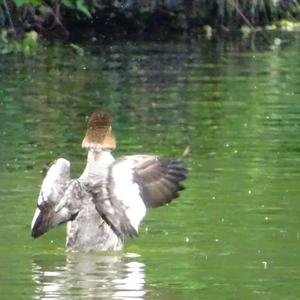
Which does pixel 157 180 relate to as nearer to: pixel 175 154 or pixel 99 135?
pixel 99 135

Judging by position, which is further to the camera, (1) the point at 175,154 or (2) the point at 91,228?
(1) the point at 175,154

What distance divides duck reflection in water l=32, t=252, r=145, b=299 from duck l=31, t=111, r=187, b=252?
5.8 inches

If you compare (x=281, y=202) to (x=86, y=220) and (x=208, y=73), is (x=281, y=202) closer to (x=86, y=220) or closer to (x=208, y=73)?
(x=86, y=220)

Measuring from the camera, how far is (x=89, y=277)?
1071cm

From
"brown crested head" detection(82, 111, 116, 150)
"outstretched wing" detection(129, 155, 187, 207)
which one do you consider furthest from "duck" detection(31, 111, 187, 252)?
"outstretched wing" detection(129, 155, 187, 207)

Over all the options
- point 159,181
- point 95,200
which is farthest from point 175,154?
point 95,200

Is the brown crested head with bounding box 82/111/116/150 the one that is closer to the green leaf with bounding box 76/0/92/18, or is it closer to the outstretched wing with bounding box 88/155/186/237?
the outstretched wing with bounding box 88/155/186/237

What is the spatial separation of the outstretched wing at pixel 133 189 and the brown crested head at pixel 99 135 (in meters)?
0.15

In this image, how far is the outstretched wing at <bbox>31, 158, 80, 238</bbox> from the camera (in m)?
11.3

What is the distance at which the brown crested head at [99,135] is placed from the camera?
11438mm

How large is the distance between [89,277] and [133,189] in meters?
1.04

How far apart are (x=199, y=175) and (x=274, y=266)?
3850 millimetres

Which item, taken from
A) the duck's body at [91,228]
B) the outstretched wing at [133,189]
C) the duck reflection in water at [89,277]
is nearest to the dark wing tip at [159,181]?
the outstretched wing at [133,189]

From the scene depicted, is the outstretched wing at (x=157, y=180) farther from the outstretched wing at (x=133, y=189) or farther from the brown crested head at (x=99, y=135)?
the brown crested head at (x=99, y=135)
